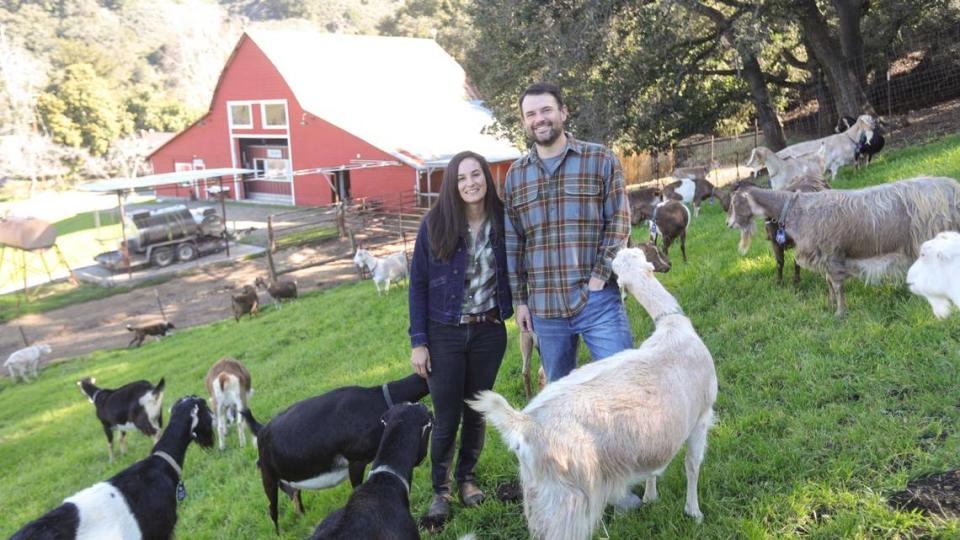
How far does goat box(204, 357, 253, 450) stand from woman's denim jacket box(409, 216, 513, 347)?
4420mm

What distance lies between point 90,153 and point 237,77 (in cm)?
2299

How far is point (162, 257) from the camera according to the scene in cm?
2584

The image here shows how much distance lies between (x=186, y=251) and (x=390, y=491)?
25550 millimetres

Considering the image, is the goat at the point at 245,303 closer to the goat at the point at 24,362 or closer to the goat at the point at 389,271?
the goat at the point at 389,271

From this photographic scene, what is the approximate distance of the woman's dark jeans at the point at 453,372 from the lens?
4191mm

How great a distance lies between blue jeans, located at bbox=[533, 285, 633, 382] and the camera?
4039 mm

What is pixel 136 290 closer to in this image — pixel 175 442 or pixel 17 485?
pixel 17 485

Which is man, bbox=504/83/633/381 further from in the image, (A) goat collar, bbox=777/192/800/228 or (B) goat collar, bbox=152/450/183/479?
(A) goat collar, bbox=777/192/800/228

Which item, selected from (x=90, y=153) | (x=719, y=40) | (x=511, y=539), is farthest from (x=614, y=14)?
(x=90, y=153)

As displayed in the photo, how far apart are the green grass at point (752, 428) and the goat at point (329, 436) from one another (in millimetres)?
617

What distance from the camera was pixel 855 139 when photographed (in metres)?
13.7

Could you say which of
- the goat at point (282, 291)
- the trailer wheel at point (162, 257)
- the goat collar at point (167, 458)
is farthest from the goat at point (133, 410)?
the trailer wheel at point (162, 257)

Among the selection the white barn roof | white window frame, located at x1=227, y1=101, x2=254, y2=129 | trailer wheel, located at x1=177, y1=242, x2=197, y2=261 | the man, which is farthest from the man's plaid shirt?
white window frame, located at x1=227, y1=101, x2=254, y2=129

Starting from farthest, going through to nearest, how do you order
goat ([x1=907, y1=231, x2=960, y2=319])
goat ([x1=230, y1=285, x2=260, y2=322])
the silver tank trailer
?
1. the silver tank trailer
2. goat ([x1=230, y1=285, x2=260, y2=322])
3. goat ([x1=907, y1=231, x2=960, y2=319])
